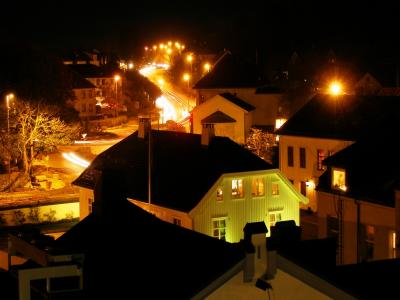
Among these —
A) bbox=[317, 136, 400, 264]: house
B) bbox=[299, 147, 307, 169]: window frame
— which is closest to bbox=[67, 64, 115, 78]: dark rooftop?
bbox=[299, 147, 307, 169]: window frame

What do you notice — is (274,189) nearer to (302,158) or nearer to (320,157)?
(320,157)

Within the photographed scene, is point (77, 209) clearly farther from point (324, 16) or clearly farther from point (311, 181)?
point (324, 16)

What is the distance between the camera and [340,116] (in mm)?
38656

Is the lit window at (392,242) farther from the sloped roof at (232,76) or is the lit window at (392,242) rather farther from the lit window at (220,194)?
the sloped roof at (232,76)

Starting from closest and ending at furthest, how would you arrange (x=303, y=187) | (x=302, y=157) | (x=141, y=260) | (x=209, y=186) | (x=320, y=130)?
(x=141, y=260), (x=209, y=186), (x=320, y=130), (x=302, y=157), (x=303, y=187)

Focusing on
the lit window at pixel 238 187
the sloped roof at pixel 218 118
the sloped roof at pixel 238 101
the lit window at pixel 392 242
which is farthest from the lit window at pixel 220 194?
the sloped roof at pixel 238 101

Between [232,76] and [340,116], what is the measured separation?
23.3 metres

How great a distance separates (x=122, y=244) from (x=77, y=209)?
27130 mm

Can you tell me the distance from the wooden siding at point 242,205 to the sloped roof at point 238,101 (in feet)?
79.0

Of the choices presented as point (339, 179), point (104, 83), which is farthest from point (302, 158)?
point (104, 83)

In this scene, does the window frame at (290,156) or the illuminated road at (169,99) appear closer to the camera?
the window frame at (290,156)

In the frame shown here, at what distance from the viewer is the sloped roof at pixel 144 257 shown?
11.7 meters

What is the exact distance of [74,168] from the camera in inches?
2111

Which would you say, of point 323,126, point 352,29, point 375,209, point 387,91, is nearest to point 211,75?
point 387,91
